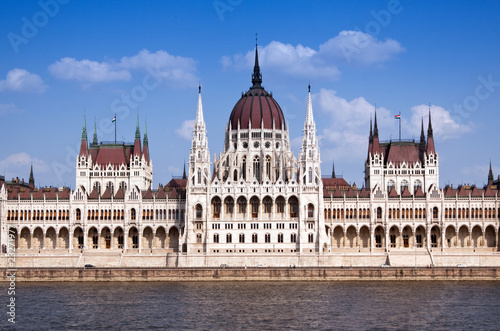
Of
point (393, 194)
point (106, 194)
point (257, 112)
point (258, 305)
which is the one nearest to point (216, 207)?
point (106, 194)

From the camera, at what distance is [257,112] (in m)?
161

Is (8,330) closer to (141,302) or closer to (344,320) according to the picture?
(141,302)

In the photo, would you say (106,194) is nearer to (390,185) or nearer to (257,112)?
(257,112)

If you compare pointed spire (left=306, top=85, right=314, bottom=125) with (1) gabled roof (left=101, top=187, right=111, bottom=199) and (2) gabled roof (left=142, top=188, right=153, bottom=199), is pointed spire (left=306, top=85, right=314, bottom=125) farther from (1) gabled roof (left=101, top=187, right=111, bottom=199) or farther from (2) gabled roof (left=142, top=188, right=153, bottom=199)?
(1) gabled roof (left=101, top=187, right=111, bottom=199)

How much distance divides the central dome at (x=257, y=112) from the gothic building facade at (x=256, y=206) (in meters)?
0.22

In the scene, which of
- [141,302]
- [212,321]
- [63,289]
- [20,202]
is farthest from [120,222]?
[212,321]

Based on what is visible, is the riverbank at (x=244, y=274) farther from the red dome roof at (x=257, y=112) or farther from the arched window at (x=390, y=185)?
the red dome roof at (x=257, y=112)

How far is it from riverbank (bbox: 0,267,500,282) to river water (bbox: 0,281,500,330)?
3.20 metres

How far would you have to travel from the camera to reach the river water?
87062 mm

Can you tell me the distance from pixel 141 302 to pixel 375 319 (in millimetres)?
26764

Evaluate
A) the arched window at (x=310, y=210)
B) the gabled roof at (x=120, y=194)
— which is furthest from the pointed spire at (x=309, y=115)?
the gabled roof at (x=120, y=194)

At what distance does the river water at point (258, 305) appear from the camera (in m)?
87.1

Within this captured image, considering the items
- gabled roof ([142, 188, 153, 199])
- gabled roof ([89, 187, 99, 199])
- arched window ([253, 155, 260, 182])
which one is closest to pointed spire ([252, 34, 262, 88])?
arched window ([253, 155, 260, 182])

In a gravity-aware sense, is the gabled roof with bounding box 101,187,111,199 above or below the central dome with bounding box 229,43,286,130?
below
